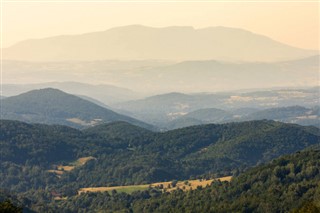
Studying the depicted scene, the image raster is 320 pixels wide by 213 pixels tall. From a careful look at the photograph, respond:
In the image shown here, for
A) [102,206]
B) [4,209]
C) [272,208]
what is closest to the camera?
[4,209]

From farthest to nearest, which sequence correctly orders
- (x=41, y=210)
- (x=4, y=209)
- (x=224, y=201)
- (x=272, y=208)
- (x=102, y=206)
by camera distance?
(x=102, y=206) → (x=41, y=210) → (x=224, y=201) → (x=272, y=208) → (x=4, y=209)

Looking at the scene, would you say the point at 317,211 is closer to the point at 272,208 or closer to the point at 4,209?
the point at 272,208

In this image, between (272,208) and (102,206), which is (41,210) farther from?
(272,208)

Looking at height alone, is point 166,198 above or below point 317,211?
below

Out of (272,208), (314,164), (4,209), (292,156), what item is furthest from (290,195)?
(4,209)

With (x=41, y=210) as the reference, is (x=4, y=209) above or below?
above

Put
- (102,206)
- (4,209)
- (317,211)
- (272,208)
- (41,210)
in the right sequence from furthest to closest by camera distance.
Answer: (102,206) < (41,210) < (272,208) < (317,211) < (4,209)

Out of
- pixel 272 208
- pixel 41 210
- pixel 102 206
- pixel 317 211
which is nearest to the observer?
pixel 317 211

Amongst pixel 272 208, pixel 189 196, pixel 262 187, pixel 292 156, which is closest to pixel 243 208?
pixel 272 208

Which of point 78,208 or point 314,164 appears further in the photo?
point 78,208
